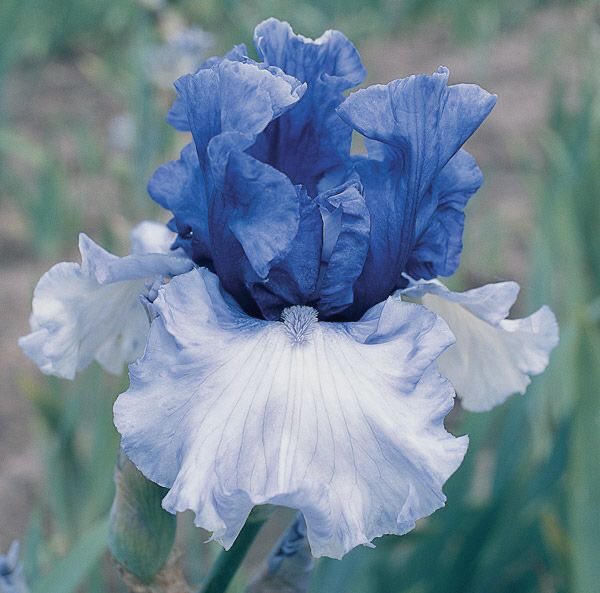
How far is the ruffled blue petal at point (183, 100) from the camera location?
0.70 m

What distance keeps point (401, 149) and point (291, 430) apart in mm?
254

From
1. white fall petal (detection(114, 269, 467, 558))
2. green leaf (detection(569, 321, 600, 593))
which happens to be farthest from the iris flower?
green leaf (detection(569, 321, 600, 593))

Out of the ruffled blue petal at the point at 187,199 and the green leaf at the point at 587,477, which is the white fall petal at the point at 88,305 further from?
the green leaf at the point at 587,477

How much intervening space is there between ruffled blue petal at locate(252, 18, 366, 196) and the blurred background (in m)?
0.42

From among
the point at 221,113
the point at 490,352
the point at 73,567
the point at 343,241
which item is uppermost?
the point at 221,113

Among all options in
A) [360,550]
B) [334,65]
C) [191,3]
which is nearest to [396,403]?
[334,65]

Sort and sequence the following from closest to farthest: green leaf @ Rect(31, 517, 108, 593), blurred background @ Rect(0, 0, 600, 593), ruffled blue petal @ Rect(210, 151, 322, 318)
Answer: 1. ruffled blue petal @ Rect(210, 151, 322, 318)
2. green leaf @ Rect(31, 517, 108, 593)
3. blurred background @ Rect(0, 0, 600, 593)

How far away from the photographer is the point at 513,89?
4.74 m

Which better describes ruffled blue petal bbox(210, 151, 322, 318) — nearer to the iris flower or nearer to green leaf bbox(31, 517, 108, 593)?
the iris flower

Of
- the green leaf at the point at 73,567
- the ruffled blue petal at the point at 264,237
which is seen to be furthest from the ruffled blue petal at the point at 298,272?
the green leaf at the point at 73,567

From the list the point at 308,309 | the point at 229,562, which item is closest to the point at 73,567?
the point at 229,562

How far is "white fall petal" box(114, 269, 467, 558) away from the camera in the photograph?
21.8 inches

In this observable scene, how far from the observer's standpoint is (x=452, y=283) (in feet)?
4.98

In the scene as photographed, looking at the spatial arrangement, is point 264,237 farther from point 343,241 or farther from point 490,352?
point 490,352
